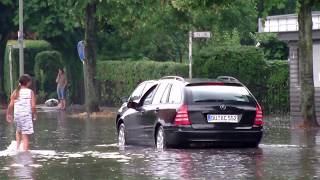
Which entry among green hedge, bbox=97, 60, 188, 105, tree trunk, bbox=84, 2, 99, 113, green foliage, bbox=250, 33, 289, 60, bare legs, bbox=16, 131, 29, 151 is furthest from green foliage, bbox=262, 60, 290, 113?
bare legs, bbox=16, 131, 29, 151

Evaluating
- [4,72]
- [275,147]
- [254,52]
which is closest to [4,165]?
[275,147]

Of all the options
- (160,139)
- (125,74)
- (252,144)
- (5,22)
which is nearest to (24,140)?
(160,139)

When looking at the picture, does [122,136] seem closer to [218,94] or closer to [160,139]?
[160,139]

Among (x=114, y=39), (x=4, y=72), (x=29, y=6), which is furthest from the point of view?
(x=4, y=72)

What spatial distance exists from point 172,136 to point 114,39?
29925mm

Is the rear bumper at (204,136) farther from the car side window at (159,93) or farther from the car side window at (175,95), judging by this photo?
the car side window at (159,93)

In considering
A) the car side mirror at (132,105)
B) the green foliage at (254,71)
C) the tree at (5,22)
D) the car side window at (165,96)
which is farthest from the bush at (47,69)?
the car side window at (165,96)

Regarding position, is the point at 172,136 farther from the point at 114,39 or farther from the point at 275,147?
the point at 114,39

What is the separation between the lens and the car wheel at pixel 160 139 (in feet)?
64.8

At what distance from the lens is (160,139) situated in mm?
19953

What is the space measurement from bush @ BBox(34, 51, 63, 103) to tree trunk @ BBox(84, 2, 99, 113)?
13.5 meters

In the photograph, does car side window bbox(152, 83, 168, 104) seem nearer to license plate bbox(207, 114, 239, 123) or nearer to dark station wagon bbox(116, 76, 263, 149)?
dark station wagon bbox(116, 76, 263, 149)

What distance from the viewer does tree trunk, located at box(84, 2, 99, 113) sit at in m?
39.7

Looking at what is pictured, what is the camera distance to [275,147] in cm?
2059
